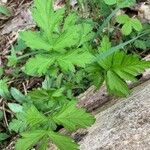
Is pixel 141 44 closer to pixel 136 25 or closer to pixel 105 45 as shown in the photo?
pixel 136 25

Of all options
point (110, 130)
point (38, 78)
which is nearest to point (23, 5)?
point (38, 78)

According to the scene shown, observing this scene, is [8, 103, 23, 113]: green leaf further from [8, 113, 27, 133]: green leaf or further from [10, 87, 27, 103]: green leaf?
[8, 113, 27, 133]: green leaf

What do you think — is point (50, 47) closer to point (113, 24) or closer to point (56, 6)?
point (113, 24)

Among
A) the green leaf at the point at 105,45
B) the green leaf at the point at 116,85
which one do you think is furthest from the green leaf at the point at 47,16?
the green leaf at the point at 116,85

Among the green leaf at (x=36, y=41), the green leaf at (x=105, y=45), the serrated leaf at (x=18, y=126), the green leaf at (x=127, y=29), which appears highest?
the green leaf at (x=36, y=41)

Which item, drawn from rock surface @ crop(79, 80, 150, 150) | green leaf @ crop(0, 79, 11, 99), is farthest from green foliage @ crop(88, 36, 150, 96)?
green leaf @ crop(0, 79, 11, 99)

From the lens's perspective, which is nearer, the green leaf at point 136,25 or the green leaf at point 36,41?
the green leaf at point 36,41

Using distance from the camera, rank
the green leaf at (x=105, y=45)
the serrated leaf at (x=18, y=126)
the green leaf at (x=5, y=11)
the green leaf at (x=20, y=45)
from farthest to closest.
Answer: the green leaf at (x=5, y=11) → the green leaf at (x=20, y=45) → the serrated leaf at (x=18, y=126) → the green leaf at (x=105, y=45)

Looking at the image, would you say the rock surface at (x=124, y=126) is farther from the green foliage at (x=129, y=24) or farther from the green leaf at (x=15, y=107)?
the green leaf at (x=15, y=107)
